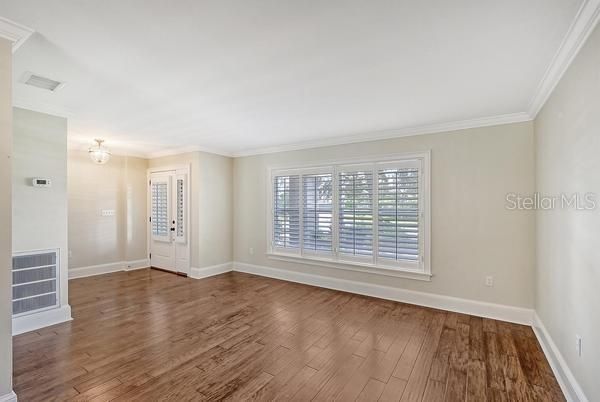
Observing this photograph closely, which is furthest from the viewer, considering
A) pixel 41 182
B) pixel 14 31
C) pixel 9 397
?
pixel 41 182

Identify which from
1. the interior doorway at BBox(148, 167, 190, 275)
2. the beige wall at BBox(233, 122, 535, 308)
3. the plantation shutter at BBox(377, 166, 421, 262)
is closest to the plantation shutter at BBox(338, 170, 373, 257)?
the plantation shutter at BBox(377, 166, 421, 262)

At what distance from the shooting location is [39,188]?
11.0 feet

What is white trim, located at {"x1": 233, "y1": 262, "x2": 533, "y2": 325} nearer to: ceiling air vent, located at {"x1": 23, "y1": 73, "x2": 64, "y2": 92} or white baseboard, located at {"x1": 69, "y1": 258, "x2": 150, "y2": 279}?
white baseboard, located at {"x1": 69, "y1": 258, "x2": 150, "y2": 279}

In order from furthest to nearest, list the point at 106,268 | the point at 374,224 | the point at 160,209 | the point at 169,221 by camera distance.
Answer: the point at 160,209, the point at 169,221, the point at 106,268, the point at 374,224

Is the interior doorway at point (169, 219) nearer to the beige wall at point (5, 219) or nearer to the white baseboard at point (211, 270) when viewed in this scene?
the white baseboard at point (211, 270)

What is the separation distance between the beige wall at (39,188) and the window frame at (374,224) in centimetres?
321

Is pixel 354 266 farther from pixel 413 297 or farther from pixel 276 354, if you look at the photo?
pixel 276 354

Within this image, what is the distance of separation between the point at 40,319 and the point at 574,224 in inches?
216

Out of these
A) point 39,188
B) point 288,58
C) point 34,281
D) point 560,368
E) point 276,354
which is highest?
point 288,58

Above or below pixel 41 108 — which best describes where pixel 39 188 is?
below

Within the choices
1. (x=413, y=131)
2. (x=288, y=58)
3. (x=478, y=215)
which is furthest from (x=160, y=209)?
(x=478, y=215)

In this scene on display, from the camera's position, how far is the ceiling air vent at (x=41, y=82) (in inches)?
101

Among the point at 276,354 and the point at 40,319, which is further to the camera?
A: the point at 40,319

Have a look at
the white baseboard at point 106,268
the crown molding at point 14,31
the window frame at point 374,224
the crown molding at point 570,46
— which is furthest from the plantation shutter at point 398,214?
the white baseboard at point 106,268
